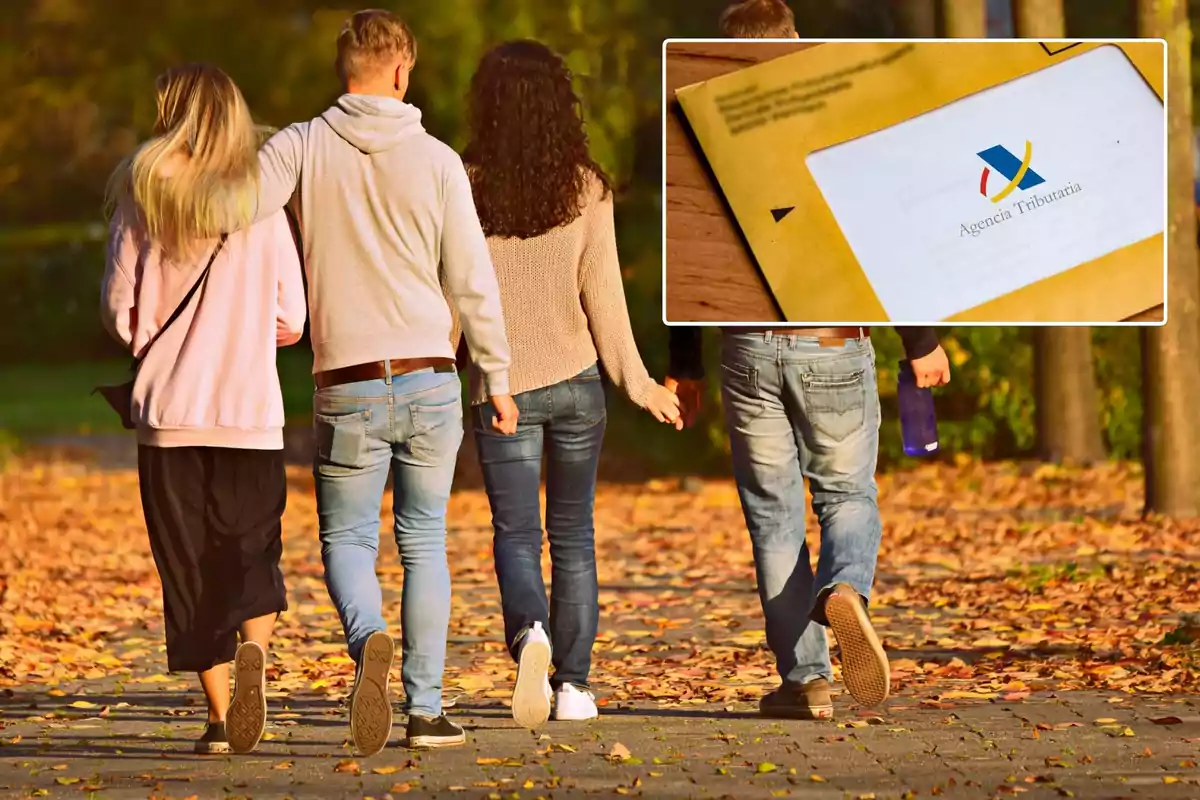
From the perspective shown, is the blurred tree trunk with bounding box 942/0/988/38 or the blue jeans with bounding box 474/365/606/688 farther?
the blurred tree trunk with bounding box 942/0/988/38

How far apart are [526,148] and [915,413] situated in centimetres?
142

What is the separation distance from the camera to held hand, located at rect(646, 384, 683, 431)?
21.6 feet

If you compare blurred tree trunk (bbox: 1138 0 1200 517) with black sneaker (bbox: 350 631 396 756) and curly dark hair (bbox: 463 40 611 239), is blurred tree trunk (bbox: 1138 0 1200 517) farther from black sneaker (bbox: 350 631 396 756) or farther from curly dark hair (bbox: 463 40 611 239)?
black sneaker (bbox: 350 631 396 756)

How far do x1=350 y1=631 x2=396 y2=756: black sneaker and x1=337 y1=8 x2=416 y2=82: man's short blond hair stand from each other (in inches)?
59.8

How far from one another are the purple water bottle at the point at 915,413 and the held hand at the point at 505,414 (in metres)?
1.22

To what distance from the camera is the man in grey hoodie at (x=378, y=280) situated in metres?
6.07

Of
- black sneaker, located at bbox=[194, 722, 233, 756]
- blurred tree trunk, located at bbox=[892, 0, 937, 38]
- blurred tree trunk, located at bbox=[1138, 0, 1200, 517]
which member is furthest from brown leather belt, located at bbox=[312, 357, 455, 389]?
blurred tree trunk, located at bbox=[892, 0, 937, 38]

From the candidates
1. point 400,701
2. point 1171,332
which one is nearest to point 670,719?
point 400,701

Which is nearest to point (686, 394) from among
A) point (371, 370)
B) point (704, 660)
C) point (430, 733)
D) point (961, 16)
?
point (371, 370)

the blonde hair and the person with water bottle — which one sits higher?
the blonde hair

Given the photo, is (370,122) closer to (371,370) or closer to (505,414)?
A: (371,370)

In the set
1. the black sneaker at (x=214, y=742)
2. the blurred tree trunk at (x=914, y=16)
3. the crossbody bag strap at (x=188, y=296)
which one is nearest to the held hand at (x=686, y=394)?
the crossbody bag strap at (x=188, y=296)

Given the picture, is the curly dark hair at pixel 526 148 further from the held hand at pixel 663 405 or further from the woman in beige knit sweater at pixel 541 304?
the held hand at pixel 663 405

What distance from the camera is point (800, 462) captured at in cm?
680
